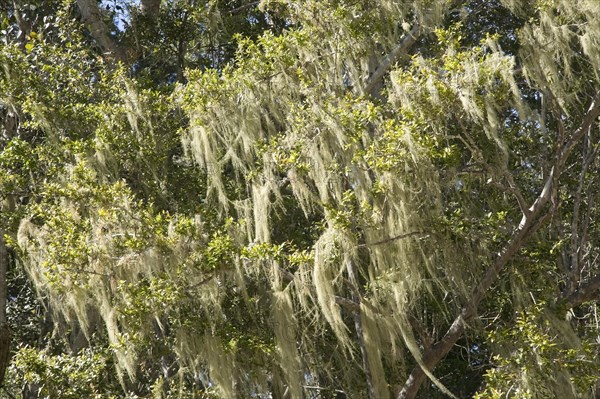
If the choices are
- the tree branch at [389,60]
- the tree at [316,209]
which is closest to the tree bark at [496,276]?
the tree at [316,209]

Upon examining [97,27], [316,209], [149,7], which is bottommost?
[316,209]

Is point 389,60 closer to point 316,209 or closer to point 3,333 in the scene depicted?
point 316,209

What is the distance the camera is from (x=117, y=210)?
608 cm

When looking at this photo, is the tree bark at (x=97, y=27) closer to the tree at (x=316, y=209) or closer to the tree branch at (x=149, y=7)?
the tree branch at (x=149, y=7)

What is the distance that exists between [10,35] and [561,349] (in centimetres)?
546

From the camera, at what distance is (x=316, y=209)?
21.6 feet

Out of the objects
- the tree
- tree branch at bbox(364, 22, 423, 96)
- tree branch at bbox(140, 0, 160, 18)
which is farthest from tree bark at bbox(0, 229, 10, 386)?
tree branch at bbox(140, 0, 160, 18)

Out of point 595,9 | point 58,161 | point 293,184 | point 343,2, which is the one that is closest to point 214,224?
point 293,184

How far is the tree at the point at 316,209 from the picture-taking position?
19.3 feet

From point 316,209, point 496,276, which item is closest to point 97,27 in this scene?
point 316,209

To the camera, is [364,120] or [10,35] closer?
[364,120]

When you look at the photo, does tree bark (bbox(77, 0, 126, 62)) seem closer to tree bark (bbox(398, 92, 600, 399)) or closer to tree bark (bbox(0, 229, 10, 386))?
tree bark (bbox(0, 229, 10, 386))

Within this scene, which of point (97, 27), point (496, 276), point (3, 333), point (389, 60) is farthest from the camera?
point (97, 27)

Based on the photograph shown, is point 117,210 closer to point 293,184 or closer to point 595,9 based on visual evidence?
point 293,184
